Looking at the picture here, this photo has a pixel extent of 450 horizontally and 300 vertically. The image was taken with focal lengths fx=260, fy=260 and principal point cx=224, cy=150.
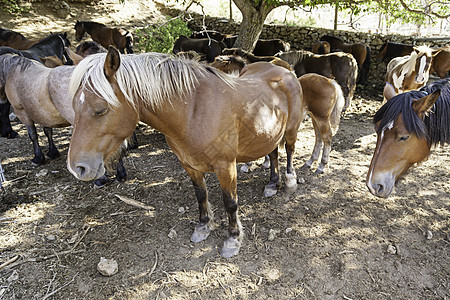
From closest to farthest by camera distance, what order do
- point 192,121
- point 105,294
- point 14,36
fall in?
point 192,121, point 105,294, point 14,36

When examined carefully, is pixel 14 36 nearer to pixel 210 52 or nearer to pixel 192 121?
pixel 210 52

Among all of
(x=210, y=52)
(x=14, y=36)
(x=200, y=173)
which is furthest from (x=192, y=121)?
(x=14, y=36)

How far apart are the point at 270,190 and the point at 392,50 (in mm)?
8486

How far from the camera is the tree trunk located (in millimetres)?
6742

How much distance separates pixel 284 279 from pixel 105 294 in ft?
5.37

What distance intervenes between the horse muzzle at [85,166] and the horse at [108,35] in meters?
10.3

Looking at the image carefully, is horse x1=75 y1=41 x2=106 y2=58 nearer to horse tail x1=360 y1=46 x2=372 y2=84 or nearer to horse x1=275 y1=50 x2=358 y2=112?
horse x1=275 y1=50 x2=358 y2=112

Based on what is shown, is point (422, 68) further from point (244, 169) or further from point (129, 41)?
point (129, 41)

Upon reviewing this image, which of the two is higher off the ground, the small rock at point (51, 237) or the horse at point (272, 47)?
the horse at point (272, 47)

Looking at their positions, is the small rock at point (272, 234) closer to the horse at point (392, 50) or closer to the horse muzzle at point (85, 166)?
the horse muzzle at point (85, 166)

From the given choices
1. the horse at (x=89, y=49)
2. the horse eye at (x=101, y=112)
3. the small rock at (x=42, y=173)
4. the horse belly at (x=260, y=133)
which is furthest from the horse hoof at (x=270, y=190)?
the horse at (x=89, y=49)

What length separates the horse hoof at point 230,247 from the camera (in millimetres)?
2705

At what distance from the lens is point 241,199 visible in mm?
3568

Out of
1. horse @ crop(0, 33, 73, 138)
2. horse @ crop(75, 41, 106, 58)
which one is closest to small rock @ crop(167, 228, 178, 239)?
horse @ crop(0, 33, 73, 138)
